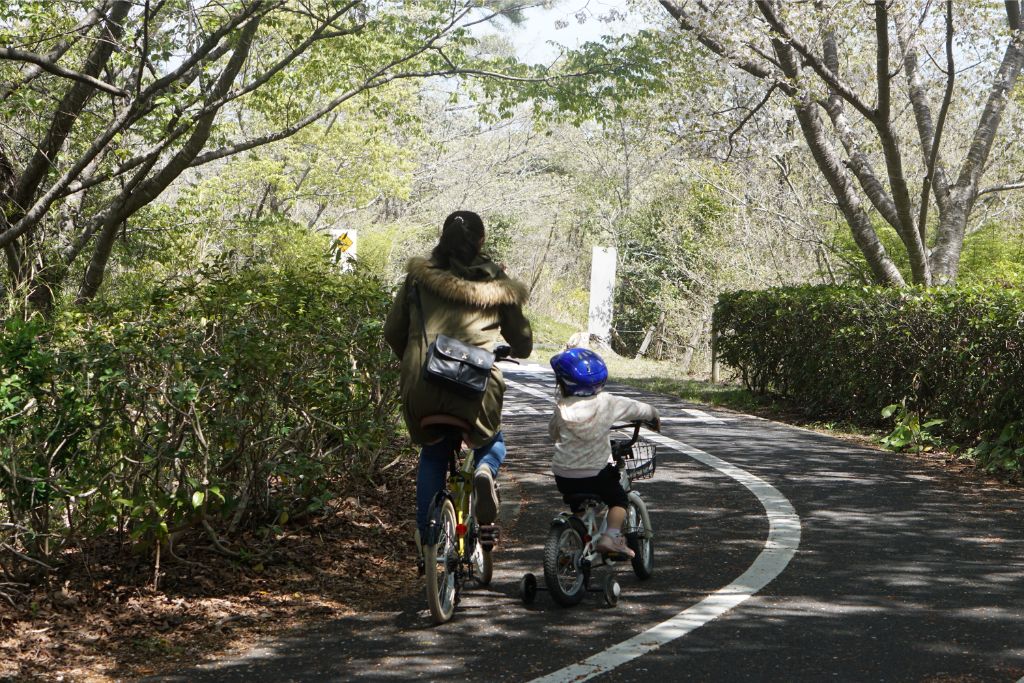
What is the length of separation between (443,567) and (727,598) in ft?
5.15

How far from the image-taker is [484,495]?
5941 mm

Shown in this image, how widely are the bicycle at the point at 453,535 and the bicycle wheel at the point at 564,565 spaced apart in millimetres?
400

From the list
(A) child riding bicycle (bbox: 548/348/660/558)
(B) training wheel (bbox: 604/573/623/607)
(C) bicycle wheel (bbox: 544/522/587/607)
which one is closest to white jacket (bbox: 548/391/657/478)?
(A) child riding bicycle (bbox: 548/348/660/558)

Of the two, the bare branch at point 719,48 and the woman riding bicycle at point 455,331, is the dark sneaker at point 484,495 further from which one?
the bare branch at point 719,48

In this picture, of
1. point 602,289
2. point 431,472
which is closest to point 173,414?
point 431,472

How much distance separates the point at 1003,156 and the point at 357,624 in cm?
2052

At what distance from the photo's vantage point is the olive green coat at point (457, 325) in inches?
224

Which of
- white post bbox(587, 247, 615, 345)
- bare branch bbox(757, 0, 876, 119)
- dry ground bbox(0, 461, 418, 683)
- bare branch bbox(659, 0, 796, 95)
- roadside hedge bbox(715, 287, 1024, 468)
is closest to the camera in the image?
dry ground bbox(0, 461, 418, 683)

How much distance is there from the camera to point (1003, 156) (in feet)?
74.8

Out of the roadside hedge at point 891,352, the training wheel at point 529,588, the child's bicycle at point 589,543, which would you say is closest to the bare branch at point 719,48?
the roadside hedge at point 891,352

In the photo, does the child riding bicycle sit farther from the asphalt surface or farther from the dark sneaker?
the asphalt surface

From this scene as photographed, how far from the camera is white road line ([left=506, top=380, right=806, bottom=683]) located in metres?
5.00

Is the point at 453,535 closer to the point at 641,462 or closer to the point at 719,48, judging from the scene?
the point at 641,462

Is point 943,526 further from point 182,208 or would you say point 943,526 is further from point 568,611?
point 182,208
